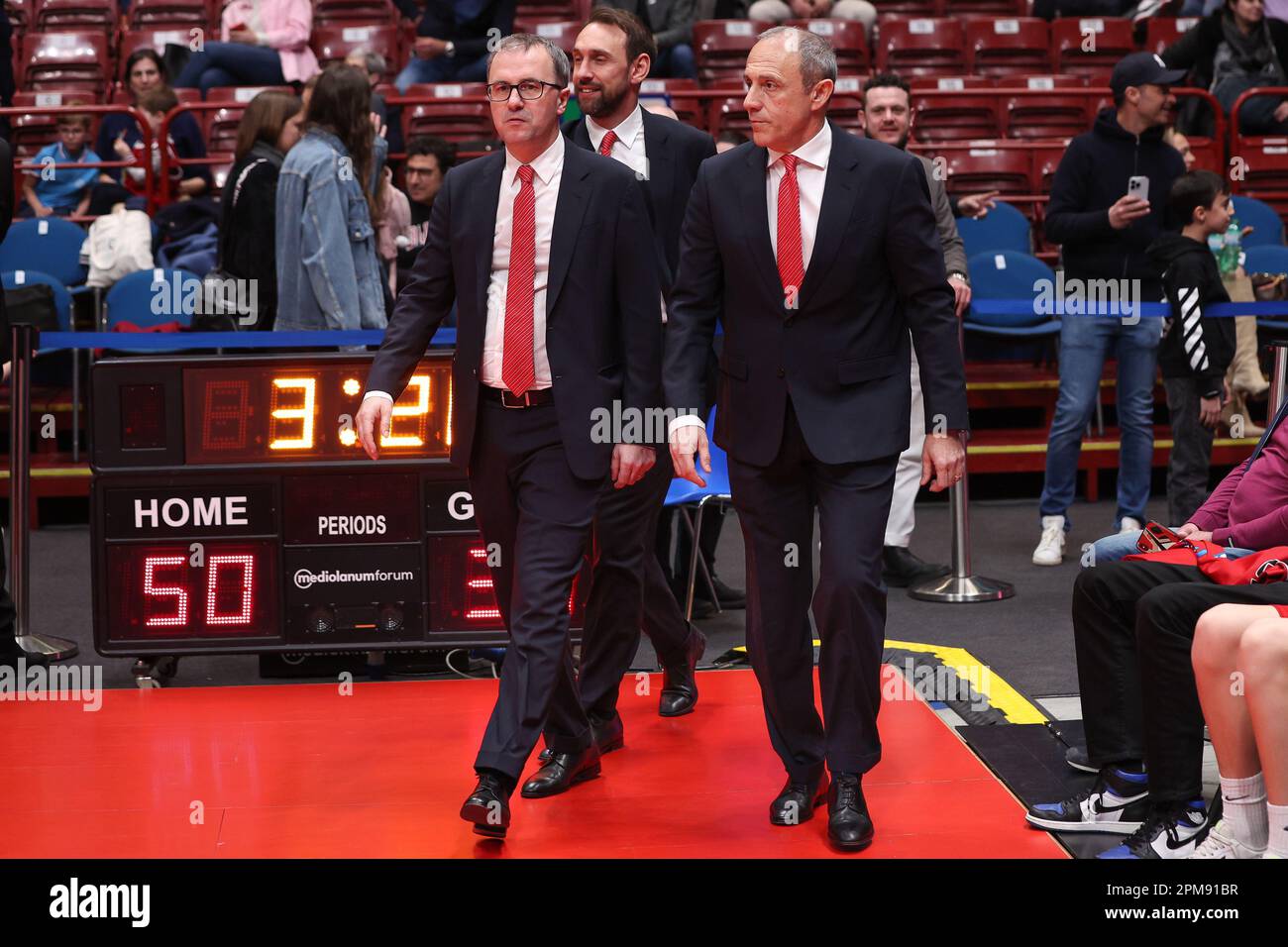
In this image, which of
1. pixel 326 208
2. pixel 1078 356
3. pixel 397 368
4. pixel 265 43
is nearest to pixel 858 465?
pixel 397 368


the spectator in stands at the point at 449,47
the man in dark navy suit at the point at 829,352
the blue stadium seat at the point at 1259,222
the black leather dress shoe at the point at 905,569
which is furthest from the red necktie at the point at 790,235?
the spectator in stands at the point at 449,47

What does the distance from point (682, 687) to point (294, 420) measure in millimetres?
1597

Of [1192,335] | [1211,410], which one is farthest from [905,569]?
[1192,335]

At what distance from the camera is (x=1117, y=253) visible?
24.5 feet

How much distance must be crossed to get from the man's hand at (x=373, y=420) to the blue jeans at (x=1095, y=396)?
4.32 meters

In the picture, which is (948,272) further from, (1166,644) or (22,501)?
(22,501)

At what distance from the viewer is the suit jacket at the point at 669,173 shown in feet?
15.9

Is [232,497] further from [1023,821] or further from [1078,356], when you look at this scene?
[1078,356]

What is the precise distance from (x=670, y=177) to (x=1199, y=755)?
2.24 m

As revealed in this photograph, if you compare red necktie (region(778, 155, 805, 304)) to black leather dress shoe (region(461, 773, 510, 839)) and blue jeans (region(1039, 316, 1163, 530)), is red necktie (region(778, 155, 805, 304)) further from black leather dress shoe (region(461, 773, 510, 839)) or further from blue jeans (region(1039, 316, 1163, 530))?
blue jeans (region(1039, 316, 1163, 530))

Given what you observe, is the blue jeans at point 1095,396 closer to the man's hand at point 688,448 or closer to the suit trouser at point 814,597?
the suit trouser at point 814,597

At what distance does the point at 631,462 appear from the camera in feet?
13.4

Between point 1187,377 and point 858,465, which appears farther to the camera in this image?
point 1187,377

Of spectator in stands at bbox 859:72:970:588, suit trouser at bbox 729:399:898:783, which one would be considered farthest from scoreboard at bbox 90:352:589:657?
spectator in stands at bbox 859:72:970:588
